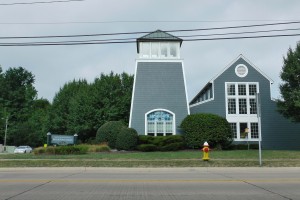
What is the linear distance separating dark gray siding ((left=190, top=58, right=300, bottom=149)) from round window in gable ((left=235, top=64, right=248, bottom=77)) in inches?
11.7

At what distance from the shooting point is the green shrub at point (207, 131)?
107 feet

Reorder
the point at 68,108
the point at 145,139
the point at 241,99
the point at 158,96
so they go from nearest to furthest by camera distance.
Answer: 1. the point at 145,139
2. the point at 158,96
3. the point at 241,99
4. the point at 68,108

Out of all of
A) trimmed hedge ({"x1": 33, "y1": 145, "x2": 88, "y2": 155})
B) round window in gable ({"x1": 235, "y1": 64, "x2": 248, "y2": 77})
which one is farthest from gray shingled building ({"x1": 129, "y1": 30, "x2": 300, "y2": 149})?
trimmed hedge ({"x1": 33, "y1": 145, "x2": 88, "y2": 155})

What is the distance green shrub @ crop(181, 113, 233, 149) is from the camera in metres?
32.7

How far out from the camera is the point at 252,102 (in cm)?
3791

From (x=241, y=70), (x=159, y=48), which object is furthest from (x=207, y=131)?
(x=159, y=48)

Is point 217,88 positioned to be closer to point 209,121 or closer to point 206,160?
point 209,121

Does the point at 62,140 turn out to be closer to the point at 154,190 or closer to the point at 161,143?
the point at 161,143

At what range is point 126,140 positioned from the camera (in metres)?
32.7

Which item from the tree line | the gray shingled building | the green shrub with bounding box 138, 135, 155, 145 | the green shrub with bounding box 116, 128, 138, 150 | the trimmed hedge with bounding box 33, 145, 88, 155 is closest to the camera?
the trimmed hedge with bounding box 33, 145, 88, 155

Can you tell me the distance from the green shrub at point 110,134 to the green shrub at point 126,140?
56.2 inches

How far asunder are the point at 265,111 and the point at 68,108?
33812mm

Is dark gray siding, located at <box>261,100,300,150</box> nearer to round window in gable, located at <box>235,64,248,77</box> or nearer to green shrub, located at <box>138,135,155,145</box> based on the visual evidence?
round window in gable, located at <box>235,64,248,77</box>

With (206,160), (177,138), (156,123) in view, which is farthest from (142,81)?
(206,160)
